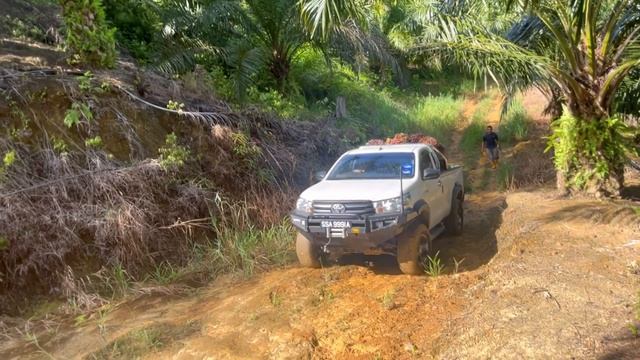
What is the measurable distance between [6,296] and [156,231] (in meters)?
1.93

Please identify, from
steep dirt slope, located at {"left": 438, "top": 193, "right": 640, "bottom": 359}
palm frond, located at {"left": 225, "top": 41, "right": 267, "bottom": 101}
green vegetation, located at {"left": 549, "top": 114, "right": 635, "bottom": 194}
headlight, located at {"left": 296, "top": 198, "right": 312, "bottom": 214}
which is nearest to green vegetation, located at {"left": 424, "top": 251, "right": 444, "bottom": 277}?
steep dirt slope, located at {"left": 438, "top": 193, "right": 640, "bottom": 359}

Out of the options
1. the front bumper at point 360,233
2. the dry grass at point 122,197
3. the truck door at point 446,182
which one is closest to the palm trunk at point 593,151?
the truck door at point 446,182

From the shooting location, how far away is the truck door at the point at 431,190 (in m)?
6.52

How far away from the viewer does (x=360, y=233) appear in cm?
559

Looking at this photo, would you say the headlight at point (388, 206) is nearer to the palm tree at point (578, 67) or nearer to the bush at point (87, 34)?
the palm tree at point (578, 67)

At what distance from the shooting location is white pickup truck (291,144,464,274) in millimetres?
5637

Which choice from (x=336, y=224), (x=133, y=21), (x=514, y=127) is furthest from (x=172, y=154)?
(x=514, y=127)

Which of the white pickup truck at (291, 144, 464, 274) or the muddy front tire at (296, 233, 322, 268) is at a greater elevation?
the white pickup truck at (291, 144, 464, 274)

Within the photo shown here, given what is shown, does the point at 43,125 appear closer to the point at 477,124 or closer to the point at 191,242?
the point at 191,242

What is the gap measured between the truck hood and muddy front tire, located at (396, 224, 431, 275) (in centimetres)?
51

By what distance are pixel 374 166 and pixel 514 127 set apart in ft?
40.9

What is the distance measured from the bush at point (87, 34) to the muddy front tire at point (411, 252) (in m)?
6.29

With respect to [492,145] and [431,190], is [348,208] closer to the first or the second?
[431,190]

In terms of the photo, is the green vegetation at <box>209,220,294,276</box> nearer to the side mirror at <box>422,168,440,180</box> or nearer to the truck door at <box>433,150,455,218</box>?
the side mirror at <box>422,168,440,180</box>
